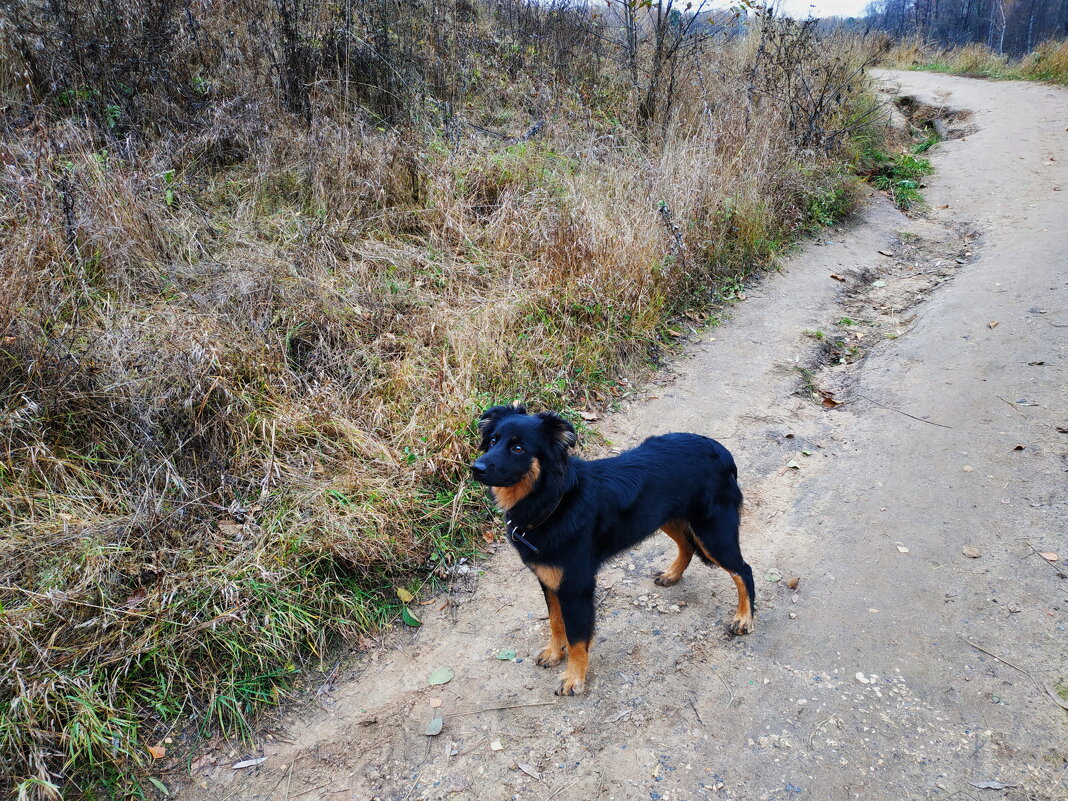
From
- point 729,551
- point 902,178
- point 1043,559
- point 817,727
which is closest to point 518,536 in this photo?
point 729,551

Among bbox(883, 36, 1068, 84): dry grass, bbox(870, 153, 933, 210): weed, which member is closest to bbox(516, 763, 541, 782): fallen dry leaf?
bbox(870, 153, 933, 210): weed

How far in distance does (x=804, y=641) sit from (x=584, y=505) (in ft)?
4.42

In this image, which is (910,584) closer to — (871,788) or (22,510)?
(871,788)

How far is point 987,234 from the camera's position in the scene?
8.03 m

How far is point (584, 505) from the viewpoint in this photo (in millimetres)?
2941

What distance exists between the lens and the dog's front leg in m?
2.88

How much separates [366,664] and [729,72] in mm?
9596

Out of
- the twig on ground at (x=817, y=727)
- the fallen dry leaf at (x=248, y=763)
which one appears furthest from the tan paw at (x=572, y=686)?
the fallen dry leaf at (x=248, y=763)

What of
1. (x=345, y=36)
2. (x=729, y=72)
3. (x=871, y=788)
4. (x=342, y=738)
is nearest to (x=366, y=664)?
(x=342, y=738)

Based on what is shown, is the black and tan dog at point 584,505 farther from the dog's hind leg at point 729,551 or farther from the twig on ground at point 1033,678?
the twig on ground at point 1033,678

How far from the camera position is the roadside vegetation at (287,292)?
3.14 m

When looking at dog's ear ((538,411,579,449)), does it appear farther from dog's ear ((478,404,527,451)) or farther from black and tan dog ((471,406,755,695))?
dog's ear ((478,404,527,451))

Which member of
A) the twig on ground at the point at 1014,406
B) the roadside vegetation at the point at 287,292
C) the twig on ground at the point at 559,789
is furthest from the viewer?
the twig on ground at the point at 1014,406

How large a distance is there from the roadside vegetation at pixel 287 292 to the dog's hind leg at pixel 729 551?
1468 mm
